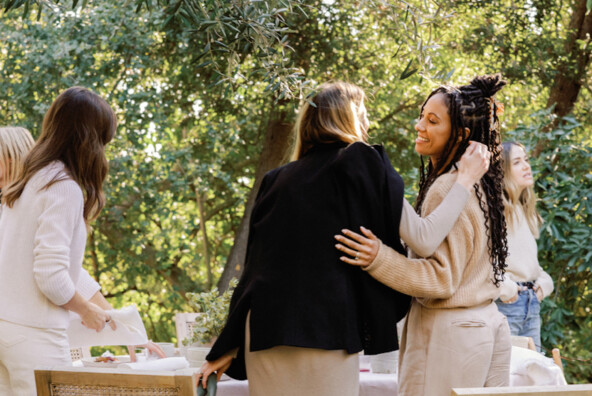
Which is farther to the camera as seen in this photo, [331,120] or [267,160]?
[267,160]

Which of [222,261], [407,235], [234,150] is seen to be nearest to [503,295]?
[407,235]

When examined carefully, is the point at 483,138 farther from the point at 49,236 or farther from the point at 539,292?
the point at 539,292

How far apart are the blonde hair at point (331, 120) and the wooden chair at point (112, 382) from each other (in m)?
0.77

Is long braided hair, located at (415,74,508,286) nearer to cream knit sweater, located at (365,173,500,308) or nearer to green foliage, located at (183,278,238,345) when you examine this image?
cream knit sweater, located at (365,173,500,308)

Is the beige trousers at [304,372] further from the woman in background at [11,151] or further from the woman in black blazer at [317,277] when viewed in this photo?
the woman in background at [11,151]

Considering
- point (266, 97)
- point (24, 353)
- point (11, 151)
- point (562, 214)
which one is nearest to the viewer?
point (24, 353)

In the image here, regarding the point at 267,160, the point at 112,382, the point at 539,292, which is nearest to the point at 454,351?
the point at 112,382

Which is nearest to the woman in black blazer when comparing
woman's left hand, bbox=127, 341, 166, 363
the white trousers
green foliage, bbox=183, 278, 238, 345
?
the white trousers

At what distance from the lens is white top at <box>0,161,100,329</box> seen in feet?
7.26

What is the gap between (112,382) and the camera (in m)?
1.72

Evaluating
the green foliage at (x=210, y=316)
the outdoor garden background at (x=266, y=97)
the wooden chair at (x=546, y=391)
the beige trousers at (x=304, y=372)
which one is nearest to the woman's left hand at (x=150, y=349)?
the green foliage at (x=210, y=316)

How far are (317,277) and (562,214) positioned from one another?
411 cm

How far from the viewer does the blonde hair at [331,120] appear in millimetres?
2146

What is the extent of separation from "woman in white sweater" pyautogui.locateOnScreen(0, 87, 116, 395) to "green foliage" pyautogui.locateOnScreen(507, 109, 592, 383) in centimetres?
408
